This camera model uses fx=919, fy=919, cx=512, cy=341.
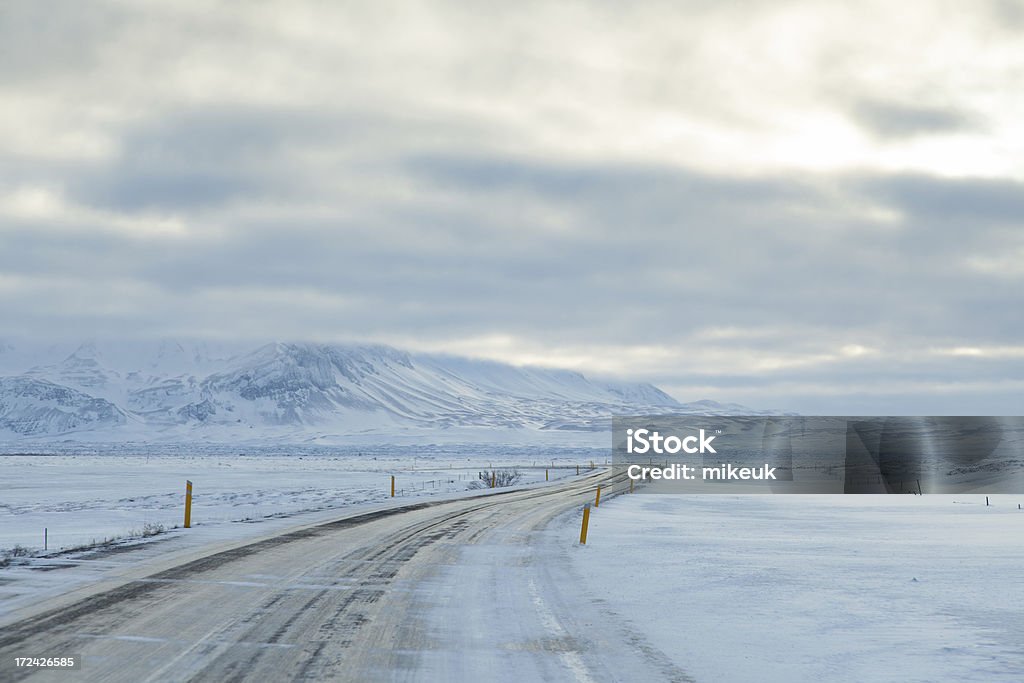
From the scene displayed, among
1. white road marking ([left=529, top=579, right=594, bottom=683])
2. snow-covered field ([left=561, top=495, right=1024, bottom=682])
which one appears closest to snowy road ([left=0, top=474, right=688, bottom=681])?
white road marking ([left=529, top=579, right=594, bottom=683])

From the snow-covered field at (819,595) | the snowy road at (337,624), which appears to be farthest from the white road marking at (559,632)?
the snow-covered field at (819,595)

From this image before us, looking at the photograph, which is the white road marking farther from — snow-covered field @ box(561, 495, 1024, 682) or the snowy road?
snow-covered field @ box(561, 495, 1024, 682)

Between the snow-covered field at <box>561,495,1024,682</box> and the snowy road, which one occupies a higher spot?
the snowy road

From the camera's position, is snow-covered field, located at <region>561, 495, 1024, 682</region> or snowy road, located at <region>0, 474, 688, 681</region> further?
snow-covered field, located at <region>561, 495, 1024, 682</region>

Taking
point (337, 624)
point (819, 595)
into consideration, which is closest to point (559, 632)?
point (337, 624)

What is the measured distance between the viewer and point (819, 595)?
1342 cm

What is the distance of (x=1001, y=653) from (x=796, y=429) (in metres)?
147

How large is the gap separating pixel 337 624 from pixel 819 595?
23.4 feet

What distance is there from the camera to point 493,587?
45.1 feet

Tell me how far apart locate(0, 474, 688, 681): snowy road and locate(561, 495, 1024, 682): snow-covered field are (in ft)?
2.89

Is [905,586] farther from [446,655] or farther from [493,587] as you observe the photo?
[446,655]

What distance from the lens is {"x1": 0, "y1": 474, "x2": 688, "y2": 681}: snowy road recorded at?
841 centimetres

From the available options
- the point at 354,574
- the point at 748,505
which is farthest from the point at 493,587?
the point at 748,505

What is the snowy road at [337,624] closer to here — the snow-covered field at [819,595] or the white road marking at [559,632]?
the white road marking at [559,632]
